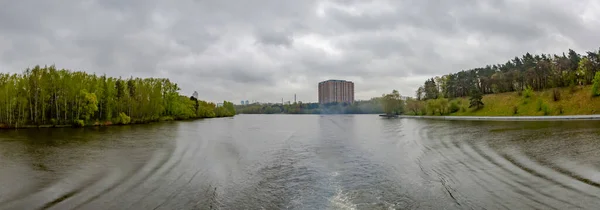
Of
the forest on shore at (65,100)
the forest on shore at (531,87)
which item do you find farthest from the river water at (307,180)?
the forest on shore at (531,87)

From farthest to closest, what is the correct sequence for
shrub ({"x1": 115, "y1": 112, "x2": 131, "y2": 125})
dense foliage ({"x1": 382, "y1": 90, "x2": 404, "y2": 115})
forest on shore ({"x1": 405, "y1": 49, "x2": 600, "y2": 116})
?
dense foliage ({"x1": 382, "y1": 90, "x2": 404, "y2": 115}) → forest on shore ({"x1": 405, "y1": 49, "x2": 600, "y2": 116}) → shrub ({"x1": 115, "y1": 112, "x2": 131, "y2": 125})

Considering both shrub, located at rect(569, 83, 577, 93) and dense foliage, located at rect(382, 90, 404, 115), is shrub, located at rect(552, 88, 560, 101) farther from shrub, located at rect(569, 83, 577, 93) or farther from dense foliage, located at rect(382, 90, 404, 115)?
dense foliage, located at rect(382, 90, 404, 115)

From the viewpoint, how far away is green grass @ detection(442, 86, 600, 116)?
217ft

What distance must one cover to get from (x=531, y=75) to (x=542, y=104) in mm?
20365

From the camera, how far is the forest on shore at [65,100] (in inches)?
1932

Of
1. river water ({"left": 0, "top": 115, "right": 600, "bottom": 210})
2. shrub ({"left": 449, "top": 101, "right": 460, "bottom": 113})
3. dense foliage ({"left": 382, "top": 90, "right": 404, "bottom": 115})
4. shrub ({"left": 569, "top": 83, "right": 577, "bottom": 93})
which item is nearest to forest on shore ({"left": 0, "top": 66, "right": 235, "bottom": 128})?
river water ({"left": 0, "top": 115, "right": 600, "bottom": 210})

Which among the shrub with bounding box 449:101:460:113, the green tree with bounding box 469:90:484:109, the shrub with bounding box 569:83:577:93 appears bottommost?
the shrub with bounding box 449:101:460:113

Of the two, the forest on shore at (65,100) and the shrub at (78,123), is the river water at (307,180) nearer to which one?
the shrub at (78,123)

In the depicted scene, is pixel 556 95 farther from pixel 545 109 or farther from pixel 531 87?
pixel 531 87

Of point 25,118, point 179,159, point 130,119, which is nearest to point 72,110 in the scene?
point 25,118

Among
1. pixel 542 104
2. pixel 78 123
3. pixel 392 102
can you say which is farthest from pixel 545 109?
pixel 78 123

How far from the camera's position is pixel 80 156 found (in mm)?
18750

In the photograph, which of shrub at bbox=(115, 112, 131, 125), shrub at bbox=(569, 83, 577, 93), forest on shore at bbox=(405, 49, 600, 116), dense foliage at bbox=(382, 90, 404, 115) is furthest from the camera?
dense foliage at bbox=(382, 90, 404, 115)

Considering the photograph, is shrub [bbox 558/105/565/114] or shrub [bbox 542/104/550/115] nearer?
shrub [bbox 558/105/565/114]
